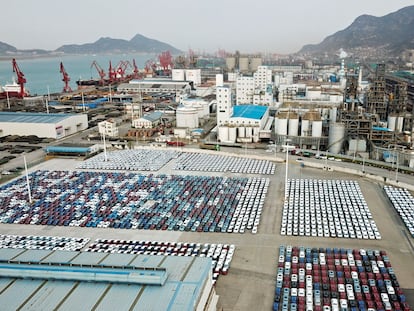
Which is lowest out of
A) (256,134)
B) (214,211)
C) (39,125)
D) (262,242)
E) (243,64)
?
(262,242)

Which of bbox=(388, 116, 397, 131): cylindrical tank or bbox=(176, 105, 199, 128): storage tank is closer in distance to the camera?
bbox=(388, 116, 397, 131): cylindrical tank

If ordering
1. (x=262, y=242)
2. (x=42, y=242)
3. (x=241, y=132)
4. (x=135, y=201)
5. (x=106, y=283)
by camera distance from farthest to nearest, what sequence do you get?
(x=241, y=132), (x=135, y=201), (x=42, y=242), (x=262, y=242), (x=106, y=283)

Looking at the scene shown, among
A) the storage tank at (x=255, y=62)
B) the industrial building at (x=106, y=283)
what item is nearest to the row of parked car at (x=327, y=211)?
the industrial building at (x=106, y=283)

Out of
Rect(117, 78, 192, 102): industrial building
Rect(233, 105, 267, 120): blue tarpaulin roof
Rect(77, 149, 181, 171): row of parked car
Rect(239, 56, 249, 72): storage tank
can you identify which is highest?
Rect(239, 56, 249, 72): storage tank

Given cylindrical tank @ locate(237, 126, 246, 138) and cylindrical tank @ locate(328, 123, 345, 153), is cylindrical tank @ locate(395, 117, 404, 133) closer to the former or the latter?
cylindrical tank @ locate(328, 123, 345, 153)

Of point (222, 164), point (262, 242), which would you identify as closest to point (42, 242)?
point (262, 242)

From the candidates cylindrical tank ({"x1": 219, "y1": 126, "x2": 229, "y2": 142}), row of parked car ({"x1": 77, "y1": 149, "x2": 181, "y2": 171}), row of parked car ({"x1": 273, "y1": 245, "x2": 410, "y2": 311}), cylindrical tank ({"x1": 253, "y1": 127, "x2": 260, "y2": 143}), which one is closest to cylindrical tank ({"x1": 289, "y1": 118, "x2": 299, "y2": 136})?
cylindrical tank ({"x1": 253, "y1": 127, "x2": 260, "y2": 143})

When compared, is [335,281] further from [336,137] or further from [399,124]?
[399,124]
